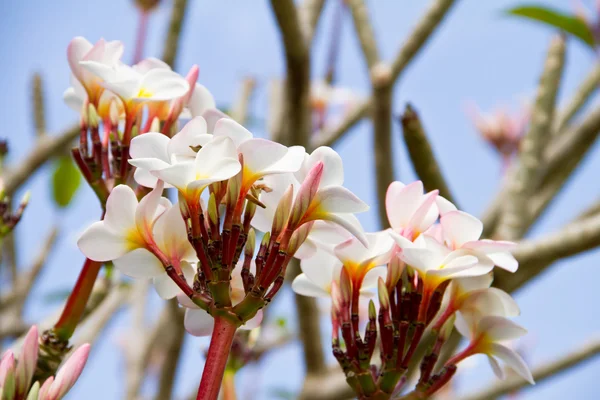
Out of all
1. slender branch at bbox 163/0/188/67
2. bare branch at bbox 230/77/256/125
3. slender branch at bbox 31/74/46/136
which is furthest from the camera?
bare branch at bbox 230/77/256/125

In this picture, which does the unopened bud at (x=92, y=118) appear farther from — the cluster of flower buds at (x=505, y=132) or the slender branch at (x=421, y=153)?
the cluster of flower buds at (x=505, y=132)

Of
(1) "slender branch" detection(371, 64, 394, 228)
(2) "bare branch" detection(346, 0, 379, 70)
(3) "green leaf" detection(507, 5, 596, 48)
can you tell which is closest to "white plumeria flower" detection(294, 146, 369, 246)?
(1) "slender branch" detection(371, 64, 394, 228)

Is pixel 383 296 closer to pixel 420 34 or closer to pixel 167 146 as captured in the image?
pixel 167 146

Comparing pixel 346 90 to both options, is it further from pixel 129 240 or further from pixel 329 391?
pixel 129 240

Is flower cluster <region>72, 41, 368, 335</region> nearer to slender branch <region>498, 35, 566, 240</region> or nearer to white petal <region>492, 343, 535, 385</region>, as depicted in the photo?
white petal <region>492, 343, 535, 385</region>

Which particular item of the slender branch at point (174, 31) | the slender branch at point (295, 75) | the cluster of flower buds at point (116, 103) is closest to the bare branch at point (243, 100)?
the slender branch at point (174, 31)

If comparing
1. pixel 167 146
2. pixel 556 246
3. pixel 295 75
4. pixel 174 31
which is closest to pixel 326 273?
pixel 167 146
